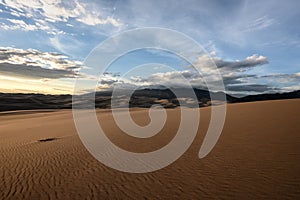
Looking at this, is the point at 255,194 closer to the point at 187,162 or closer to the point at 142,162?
the point at 187,162

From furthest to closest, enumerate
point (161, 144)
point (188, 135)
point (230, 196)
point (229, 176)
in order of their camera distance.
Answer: point (188, 135) < point (161, 144) < point (229, 176) < point (230, 196)

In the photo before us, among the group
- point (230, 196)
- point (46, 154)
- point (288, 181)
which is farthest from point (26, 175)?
point (288, 181)

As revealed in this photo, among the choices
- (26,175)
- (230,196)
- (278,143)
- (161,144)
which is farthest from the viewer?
(161,144)

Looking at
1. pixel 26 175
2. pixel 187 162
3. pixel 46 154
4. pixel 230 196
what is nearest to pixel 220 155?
pixel 187 162

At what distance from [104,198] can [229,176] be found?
4352mm

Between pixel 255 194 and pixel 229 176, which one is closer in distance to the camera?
pixel 255 194

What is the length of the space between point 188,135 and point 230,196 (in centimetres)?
922

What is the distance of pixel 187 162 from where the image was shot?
969 cm

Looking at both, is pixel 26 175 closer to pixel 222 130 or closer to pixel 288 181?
pixel 288 181

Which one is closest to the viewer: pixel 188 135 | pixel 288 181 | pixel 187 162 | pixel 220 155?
pixel 288 181

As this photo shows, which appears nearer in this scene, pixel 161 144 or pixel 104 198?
pixel 104 198

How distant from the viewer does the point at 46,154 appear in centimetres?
1224

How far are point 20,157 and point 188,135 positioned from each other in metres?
10.4

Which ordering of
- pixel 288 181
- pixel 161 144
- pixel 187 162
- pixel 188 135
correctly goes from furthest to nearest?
1. pixel 188 135
2. pixel 161 144
3. pixel 187 162
4. pixel 288 181
